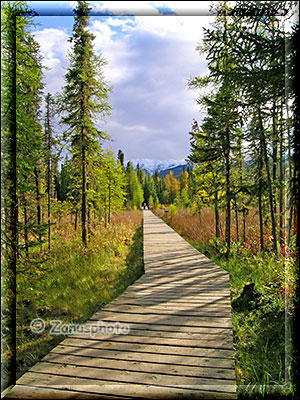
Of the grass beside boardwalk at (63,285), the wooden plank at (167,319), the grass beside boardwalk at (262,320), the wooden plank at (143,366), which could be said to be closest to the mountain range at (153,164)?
the grass beside boardwalk at (63,285)

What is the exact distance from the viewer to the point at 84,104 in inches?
121

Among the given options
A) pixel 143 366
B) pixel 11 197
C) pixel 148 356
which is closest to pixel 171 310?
pixel 148 356

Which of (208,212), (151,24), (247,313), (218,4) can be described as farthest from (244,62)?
(208,212)

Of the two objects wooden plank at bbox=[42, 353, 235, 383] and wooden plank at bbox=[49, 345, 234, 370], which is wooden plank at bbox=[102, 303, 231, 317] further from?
wooden plank at bbox=[42, 353, 235, 383]

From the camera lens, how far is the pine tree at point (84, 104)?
2881 mm

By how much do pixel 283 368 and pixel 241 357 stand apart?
0.37 meters

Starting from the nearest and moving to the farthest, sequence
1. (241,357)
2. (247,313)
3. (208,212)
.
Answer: (241,357)
(247,313)
(208,212)

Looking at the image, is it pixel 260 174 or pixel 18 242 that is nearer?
pixel 18 242

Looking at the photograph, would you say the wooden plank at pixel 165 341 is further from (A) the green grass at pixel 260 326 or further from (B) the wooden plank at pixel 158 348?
(A) the green grass at pixel 260 326

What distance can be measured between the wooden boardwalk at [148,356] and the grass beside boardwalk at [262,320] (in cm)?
27

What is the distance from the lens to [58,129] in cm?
298

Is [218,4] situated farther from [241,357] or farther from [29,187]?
[241,357]

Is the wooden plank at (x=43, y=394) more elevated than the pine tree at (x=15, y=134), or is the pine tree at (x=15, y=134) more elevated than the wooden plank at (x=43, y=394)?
the pine tree at (x=15, y=134)

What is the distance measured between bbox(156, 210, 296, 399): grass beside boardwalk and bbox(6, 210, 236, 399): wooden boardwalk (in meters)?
0.27
